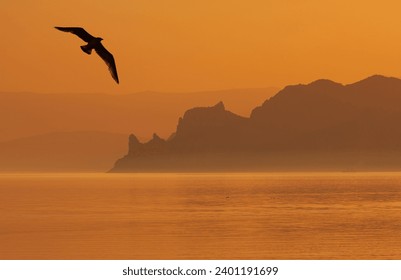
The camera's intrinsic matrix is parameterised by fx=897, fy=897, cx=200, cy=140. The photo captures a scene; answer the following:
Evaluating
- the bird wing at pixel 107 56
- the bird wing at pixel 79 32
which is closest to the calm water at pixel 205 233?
the bird wing at pixel 107 56

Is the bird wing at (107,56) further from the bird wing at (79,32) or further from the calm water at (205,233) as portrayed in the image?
the calm water at (205,233)

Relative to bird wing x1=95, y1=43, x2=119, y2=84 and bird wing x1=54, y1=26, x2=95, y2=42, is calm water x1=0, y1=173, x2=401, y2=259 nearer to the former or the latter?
bird wing x1=95, y1=43, x2=119, y2=84

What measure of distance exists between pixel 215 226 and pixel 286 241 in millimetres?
10751

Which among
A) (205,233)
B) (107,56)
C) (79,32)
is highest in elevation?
(205,233)

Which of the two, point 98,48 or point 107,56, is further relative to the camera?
point 107,56

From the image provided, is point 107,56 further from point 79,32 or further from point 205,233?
point 205,233

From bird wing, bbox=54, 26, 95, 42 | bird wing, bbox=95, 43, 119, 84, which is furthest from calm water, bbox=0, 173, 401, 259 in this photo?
bird wing, bbox=54, 26, 95, 42

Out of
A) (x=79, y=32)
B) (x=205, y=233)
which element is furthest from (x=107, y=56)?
(x=205, y=233)

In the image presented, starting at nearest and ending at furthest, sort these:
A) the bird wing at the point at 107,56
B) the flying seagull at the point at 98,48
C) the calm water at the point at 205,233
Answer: the flying seagull at the point at 98,48 → the bird wing at the point at 107,56 → the calm water at the point at 205,233

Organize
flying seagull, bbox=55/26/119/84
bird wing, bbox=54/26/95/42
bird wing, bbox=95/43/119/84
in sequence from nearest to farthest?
bird wing, bbox=54/26/95/42 → flying seagull, bbox=55/26/119/84 → bird wing, bbox=95/43/119/84

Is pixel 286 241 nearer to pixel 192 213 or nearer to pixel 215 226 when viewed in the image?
pixel 215 226
